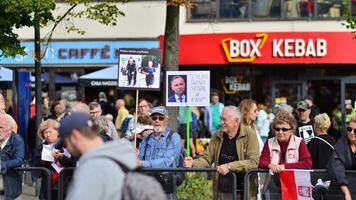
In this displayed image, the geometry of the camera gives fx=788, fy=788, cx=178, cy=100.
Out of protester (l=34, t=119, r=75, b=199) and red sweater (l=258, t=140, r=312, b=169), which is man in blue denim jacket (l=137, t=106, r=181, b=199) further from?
red sweater (l=258, t=140, r=312, b=169)

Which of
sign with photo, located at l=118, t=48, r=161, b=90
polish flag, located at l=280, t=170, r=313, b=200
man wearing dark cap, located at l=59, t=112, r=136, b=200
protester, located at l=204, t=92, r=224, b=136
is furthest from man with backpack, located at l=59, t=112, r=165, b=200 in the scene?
protester, located at l=204, t=92, r=224, b=136

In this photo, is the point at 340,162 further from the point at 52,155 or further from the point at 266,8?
the point at 266,8

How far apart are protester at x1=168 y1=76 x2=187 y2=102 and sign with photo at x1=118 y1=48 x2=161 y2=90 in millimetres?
302

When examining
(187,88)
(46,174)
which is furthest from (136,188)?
(187,88)

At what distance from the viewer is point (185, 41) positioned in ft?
75.3

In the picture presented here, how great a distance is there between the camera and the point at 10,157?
30.9 ft

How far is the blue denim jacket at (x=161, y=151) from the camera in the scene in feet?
29.6

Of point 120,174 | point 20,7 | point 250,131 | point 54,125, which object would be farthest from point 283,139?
point 20,7

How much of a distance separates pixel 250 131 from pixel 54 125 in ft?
7.55

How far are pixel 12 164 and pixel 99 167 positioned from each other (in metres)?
4.91

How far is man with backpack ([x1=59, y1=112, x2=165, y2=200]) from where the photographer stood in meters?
4.60

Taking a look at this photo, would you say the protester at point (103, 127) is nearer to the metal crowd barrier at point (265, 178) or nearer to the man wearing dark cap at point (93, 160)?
the metal crowd barrier at point (265, 178)

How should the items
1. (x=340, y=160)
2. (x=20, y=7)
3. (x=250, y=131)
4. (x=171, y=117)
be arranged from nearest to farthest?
(x=340, y=160) → (x=250, y=131) → (x=20, y=7) → (x=171, y=117)

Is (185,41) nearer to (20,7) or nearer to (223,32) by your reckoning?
(223,32)
